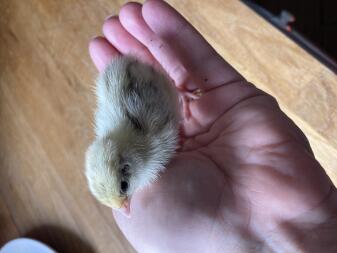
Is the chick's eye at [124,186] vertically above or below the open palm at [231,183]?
above

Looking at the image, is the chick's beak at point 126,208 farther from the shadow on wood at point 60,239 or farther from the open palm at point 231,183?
the shadow on wood at point 60,239

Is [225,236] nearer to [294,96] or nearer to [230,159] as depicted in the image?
[230,159]

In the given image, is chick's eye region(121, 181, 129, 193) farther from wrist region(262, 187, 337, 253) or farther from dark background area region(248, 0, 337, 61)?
dark background area region(248, 0, 337, 61)

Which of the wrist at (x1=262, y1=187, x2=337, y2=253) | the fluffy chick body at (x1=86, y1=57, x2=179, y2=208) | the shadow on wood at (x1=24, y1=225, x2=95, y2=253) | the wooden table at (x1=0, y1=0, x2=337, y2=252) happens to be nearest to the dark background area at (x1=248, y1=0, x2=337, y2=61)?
the wooden table at (x1=0, y1=0, x2=337, y2=252)

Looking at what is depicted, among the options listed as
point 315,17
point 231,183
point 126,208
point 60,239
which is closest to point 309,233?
point 231,183

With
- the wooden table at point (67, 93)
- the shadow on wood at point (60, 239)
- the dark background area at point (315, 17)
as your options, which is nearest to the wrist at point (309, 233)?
the wooden table at point (67, 93)

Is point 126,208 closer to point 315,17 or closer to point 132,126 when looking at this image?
point 132,126
